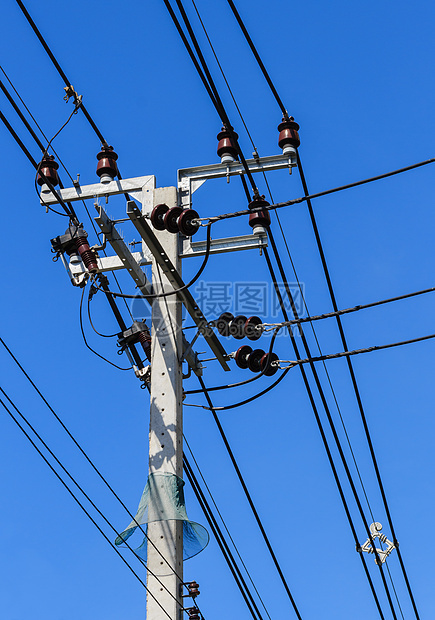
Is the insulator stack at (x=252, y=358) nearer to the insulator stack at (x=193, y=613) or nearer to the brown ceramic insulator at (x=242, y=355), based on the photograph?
the brown ceramic insulator at (x=242, y=355)

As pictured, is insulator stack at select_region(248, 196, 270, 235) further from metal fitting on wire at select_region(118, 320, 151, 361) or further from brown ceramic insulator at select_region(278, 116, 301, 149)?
metal fitting on wire at select_region(118, 320, 151, 361)

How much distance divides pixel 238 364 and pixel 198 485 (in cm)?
159

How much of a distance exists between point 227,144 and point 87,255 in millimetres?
1971

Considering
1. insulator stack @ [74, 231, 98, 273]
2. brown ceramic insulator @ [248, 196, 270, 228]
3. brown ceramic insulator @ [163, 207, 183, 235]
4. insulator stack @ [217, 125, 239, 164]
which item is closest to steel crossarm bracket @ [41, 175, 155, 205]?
insulator stack @ [74, 231, 98, 273]

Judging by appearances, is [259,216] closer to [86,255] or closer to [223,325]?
[223,325]

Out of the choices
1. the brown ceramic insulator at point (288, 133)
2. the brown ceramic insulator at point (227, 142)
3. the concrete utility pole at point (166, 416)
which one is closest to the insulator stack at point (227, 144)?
the brown ceramic insulator at point (227, 142)

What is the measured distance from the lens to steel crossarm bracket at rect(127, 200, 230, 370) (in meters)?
8.86

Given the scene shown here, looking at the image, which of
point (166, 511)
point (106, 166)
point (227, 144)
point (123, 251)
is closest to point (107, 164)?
point (106, 166)

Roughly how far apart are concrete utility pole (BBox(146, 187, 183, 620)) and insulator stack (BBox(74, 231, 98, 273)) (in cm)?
65

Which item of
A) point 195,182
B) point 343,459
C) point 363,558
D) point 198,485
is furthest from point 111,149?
point 363,558

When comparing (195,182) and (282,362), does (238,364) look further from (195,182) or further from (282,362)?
(195,182)

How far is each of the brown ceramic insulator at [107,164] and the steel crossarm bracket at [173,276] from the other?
90 centimetres

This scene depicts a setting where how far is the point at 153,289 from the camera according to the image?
30.9 feet

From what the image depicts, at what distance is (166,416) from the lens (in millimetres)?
8828
